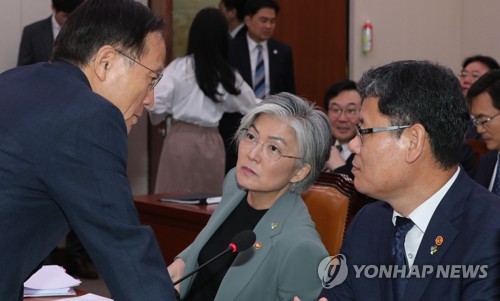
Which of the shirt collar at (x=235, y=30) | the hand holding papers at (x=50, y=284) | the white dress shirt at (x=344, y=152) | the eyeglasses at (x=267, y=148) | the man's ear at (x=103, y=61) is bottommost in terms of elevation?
the white dress shirt at (x=344, y=152)

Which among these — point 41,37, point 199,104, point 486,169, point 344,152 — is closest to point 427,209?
point 486,169

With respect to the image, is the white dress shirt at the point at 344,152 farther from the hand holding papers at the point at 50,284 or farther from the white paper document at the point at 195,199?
the hand holding papers at the point at 50,284

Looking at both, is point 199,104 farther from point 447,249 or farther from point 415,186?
point 447,249

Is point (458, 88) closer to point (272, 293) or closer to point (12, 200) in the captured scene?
point (272, 293)

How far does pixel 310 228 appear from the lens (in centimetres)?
246

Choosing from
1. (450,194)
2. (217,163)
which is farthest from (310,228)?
(217,163)

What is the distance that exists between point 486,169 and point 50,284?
243 centimetres

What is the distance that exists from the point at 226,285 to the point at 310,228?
12.5 inches

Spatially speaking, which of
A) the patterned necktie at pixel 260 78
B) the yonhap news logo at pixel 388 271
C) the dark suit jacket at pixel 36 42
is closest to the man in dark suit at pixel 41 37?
the dark suit jacket at pixel 36 42

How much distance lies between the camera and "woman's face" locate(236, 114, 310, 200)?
8.73 feet

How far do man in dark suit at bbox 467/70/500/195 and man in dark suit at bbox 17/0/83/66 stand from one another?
2.61m

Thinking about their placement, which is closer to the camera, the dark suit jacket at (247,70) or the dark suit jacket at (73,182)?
the dark suit jacket at (73,182)

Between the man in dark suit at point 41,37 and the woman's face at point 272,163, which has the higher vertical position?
→ the man in dark suit at point 41,37

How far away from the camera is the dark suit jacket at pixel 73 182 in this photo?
4.85 ft
